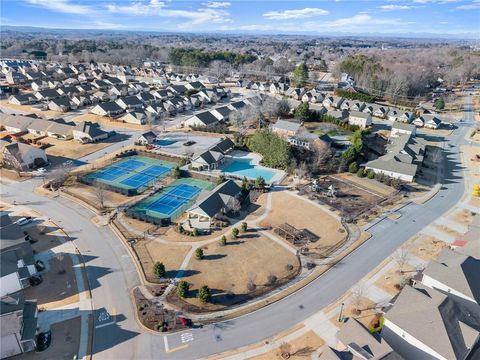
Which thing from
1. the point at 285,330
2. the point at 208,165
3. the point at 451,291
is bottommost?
the point at 285,330

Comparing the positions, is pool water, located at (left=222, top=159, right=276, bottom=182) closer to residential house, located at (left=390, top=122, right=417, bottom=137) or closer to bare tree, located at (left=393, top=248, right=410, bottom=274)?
bare tree, located at (left=393, top=248, right=410, bottom=274)

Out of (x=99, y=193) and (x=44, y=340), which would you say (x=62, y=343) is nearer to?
(x=44, y=340)

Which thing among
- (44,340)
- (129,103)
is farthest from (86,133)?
(44,340)

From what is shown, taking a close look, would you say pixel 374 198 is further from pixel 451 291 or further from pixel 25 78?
pixel 25 78

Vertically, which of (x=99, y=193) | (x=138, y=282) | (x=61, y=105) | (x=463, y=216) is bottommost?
(x=138, y=282)

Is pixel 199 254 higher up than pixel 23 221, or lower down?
lower down

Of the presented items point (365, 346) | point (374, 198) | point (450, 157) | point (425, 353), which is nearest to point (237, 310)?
point (365, 346)
